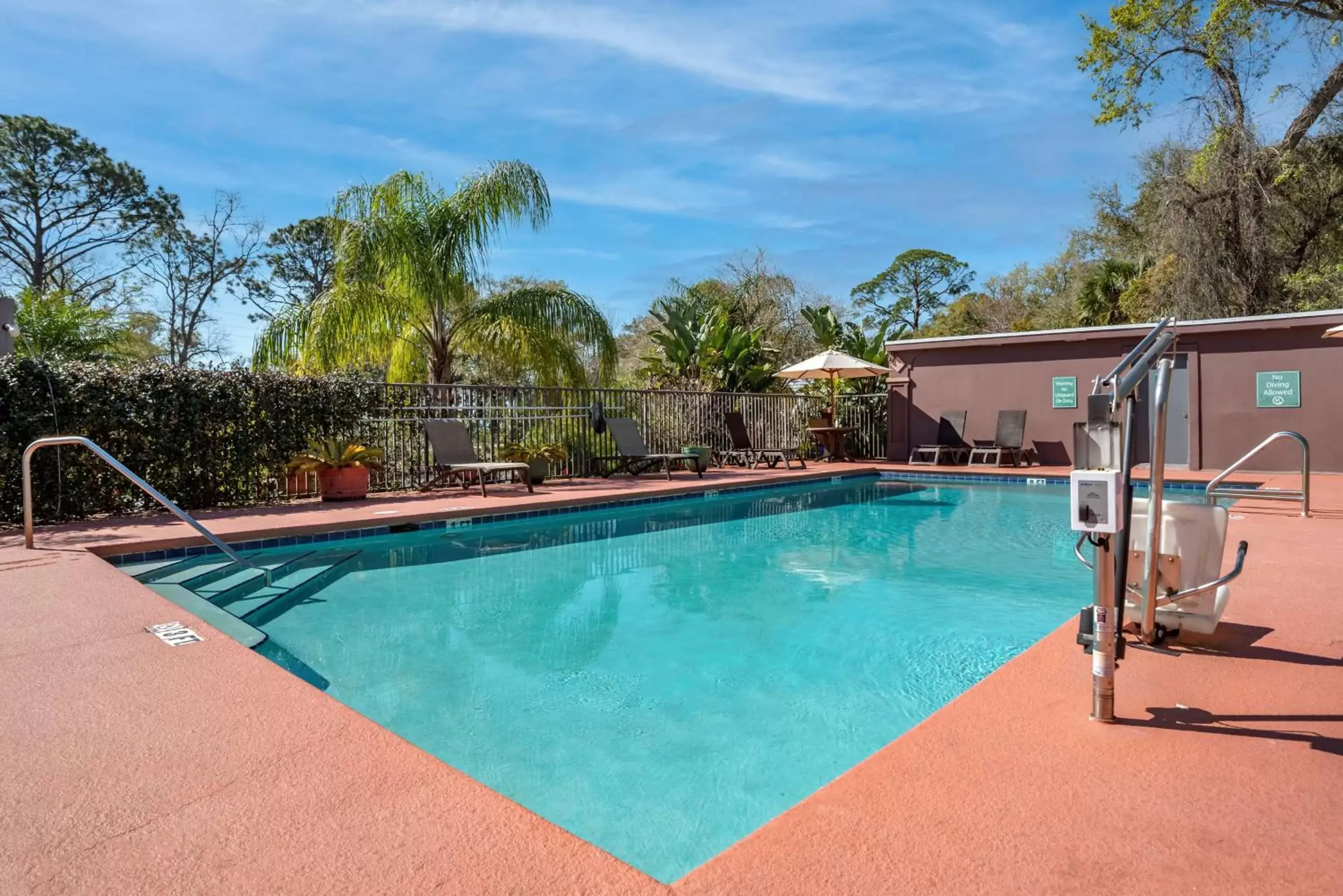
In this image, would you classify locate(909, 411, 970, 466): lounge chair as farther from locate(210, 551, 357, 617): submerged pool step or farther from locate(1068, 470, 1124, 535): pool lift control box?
locate(1068, 470, 1124, 535): pool lift control box

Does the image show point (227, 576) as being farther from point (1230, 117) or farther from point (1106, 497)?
point (1230, 117)

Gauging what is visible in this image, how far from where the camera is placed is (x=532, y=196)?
13133mm

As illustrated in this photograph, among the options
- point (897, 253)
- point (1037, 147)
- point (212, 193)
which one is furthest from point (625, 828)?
point (897, 253)

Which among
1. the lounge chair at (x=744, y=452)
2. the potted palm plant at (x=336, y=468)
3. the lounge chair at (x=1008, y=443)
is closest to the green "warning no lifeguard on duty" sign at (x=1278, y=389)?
the lounge chair at (x=1008, y=443)

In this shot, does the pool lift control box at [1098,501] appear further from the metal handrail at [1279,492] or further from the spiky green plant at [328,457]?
the spiky green plant at [328,457]

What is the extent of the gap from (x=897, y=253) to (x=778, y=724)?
161 feet

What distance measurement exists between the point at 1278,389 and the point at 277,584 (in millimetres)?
14171

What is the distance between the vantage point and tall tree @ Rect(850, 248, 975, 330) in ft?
154

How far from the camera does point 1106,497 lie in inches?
83.7

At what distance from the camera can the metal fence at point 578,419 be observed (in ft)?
33.9

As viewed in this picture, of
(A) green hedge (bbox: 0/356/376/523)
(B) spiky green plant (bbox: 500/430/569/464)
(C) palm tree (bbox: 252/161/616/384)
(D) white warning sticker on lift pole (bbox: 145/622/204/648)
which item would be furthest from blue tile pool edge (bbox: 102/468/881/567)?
(C) palm tree (bbox: 252/161/616/384)

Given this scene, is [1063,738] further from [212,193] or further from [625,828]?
[212,193]

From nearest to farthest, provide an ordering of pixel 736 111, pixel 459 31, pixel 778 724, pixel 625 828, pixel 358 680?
pixel 625 828, pixel 778 724, pixel 358 680, pixel 459 31, pixel 736 111

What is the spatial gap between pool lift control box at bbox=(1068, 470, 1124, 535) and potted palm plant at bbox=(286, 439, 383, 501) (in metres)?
8.34
